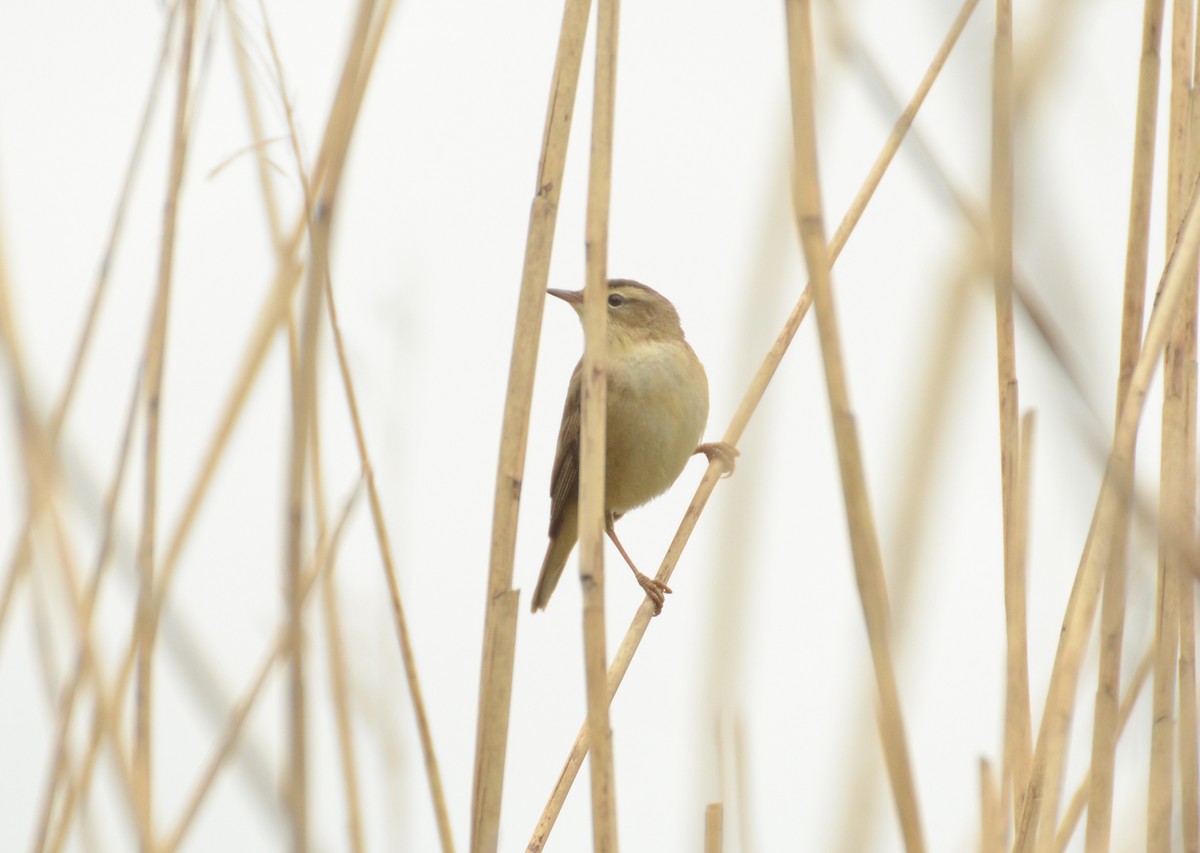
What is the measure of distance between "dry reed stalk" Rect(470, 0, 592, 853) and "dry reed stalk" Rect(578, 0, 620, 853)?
0.05 metres

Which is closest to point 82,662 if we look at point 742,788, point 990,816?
point 742,788

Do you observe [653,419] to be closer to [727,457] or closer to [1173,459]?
[727,457]

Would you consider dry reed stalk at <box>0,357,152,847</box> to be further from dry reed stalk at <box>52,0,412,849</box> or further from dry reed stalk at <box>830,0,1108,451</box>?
dry reed stalk at <box>830,0,1108,451</box>

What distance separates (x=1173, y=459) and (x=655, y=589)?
44.7 inches

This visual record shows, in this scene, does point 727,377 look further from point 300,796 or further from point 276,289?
point 300,796

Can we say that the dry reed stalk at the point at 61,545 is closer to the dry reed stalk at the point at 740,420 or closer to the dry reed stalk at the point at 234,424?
the dry reed stalk at the point at 234,424

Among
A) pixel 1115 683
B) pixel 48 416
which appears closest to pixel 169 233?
pixel 48 416

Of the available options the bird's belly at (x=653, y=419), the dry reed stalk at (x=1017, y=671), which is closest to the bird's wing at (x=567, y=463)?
the bird's belly at (x=653, y=419)

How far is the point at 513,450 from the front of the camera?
1512 millimetres

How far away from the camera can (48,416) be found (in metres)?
1.69

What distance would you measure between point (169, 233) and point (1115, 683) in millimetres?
1458

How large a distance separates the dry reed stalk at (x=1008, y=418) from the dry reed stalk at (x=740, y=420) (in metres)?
0.13

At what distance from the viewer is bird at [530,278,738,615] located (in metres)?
3.56

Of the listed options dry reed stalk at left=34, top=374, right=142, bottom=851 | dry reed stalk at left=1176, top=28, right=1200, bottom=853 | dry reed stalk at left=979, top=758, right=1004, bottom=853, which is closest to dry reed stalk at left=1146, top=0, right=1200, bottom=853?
dry reed stalk at left=1176, top=28, right=1200, bottom=853
